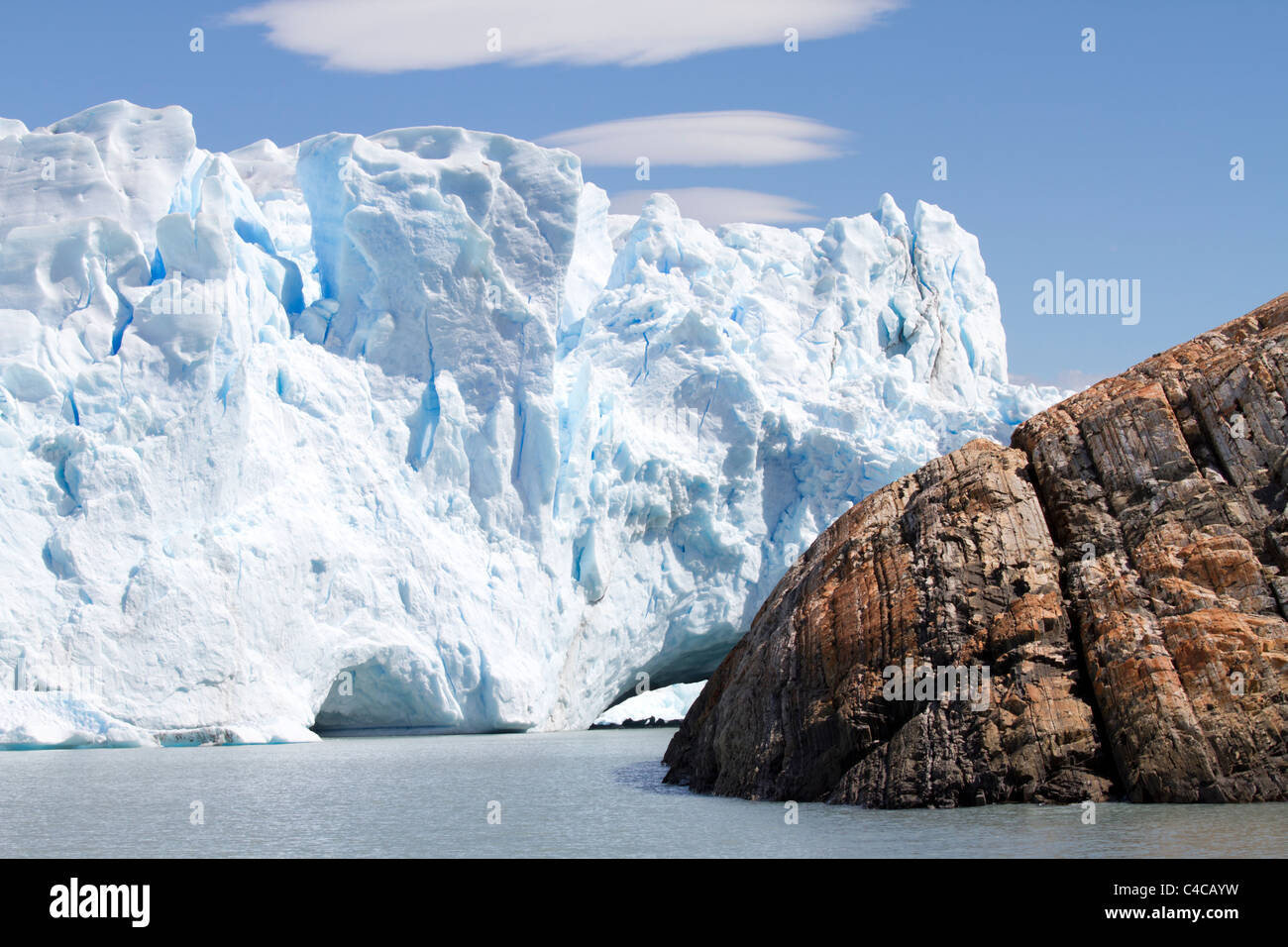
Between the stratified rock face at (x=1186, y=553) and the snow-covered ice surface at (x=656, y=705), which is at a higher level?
the stratified rock face at (x=1186, y=553)

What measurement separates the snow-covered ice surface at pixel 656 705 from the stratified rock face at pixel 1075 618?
1931 cm

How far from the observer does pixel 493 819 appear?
12562 mm

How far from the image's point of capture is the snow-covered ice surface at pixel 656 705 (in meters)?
33.7

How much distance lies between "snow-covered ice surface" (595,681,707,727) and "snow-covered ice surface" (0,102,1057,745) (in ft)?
3.10

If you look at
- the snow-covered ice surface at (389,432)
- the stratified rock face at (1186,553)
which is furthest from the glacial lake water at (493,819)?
the snow-covered ice surface at (389,432)

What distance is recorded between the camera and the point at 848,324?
33.8 m

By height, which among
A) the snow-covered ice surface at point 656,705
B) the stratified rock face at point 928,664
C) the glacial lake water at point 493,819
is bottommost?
the snow-covered ice surface at point 656,705

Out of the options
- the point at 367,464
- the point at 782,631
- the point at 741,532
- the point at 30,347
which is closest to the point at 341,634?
the point at 367,464

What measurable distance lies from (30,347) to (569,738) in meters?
11.9

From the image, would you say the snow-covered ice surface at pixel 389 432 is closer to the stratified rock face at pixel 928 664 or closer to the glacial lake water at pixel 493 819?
the glacial lake water at pixel 493 819

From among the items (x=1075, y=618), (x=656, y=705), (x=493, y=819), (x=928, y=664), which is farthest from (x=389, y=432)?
(x=1075, y=618)

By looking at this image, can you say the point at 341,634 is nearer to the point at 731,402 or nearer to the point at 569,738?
the point at 569,738
